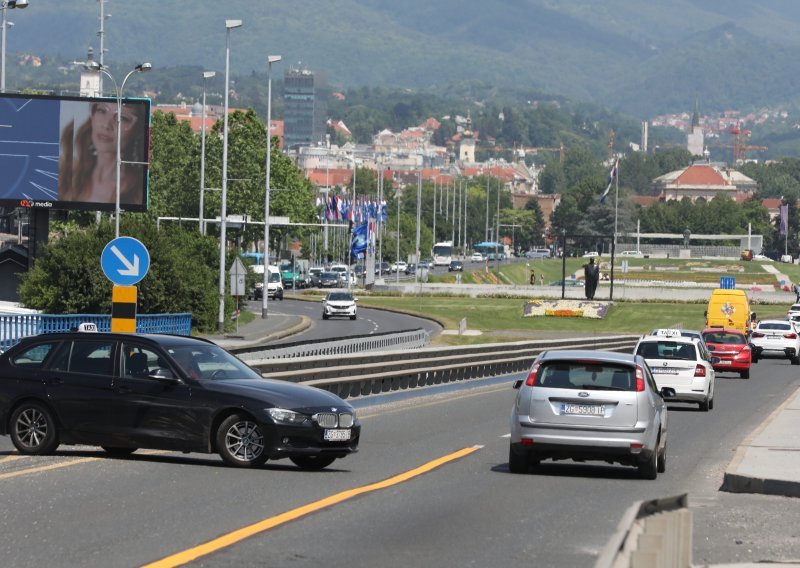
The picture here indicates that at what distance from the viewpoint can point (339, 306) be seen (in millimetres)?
81938

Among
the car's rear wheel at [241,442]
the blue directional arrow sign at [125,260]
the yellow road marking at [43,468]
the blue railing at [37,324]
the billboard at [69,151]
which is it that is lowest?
the blue railing at [37,324]

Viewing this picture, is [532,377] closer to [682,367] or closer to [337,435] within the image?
[337,435]

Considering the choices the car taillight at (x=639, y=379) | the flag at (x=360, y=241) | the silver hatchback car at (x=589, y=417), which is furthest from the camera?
the flag at (x=360, y=241)

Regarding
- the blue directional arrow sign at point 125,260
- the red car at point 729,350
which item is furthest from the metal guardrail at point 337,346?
the red car at point 729,350

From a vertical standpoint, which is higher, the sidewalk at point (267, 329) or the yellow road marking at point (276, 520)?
the yellow road marking at point (276, 520)

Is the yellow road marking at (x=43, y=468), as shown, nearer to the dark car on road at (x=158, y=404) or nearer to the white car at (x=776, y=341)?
the dark car on road at (x=158, y=404)

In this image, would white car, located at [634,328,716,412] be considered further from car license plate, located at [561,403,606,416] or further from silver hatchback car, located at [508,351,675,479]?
car license plate, located at [561,403,606,416]

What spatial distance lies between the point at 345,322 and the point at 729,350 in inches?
1310

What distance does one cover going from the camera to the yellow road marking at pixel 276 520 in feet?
39.0

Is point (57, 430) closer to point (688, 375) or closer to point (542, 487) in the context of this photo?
point (542, 487)

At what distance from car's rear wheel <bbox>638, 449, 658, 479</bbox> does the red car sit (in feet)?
94.1

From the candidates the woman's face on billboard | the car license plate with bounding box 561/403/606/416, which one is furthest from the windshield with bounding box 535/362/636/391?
the woman's face on billboard

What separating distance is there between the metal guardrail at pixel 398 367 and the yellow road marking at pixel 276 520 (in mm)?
7389

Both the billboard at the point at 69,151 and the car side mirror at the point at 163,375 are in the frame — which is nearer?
the car side mirror at the point at 163,375
